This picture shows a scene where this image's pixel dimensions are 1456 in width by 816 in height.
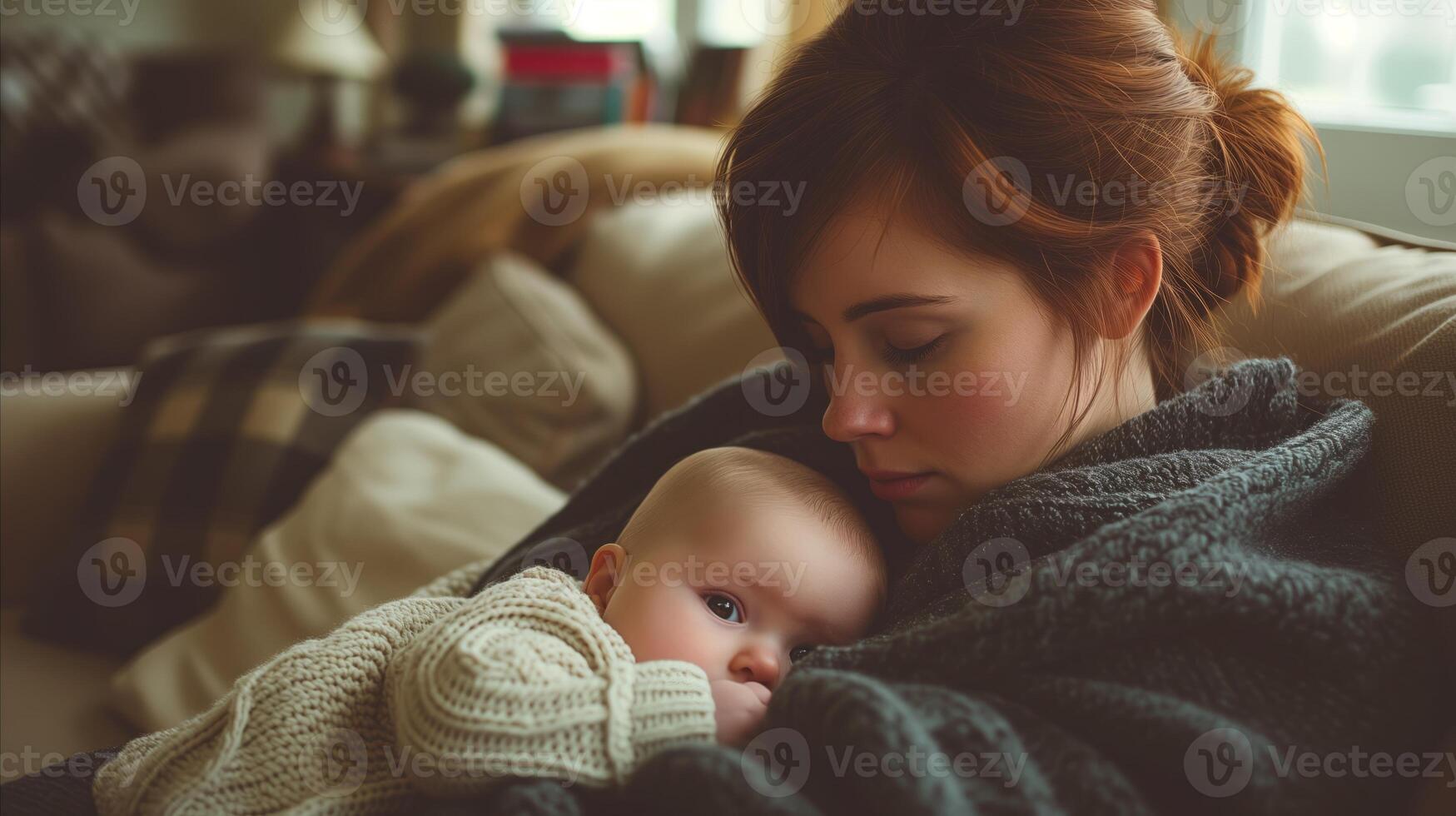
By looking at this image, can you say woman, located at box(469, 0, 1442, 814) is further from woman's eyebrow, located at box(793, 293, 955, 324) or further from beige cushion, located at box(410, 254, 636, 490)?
beige cushion, located at box(410, 254, 636, 490)

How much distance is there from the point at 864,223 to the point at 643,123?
2.63 metres

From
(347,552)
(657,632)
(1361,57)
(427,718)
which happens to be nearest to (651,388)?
(347,552)

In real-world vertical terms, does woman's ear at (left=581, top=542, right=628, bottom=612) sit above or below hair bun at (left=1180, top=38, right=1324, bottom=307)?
below

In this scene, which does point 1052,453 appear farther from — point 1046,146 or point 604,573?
point 604,573

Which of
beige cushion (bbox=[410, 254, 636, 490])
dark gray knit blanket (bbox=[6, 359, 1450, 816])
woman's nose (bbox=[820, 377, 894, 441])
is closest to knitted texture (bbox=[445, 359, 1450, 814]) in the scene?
dark gray knit blanket (bbox=[6, 359, 1450, 816])

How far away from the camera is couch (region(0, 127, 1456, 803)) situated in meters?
0.86

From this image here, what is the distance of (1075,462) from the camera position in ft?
2.79

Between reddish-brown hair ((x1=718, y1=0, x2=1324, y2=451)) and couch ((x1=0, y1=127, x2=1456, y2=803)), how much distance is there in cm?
11

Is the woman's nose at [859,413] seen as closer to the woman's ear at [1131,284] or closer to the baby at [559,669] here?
the baby at [559,669]

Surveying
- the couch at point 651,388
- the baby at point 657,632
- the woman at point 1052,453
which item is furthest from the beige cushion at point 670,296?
the baby at point 657,632

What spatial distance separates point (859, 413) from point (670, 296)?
900 mm

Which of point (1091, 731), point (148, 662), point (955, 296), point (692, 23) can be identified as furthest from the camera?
point (692, 23)

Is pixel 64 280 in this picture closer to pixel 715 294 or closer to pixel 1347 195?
pixel 715 294

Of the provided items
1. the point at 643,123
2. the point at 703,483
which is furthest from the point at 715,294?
the point at 643,123
